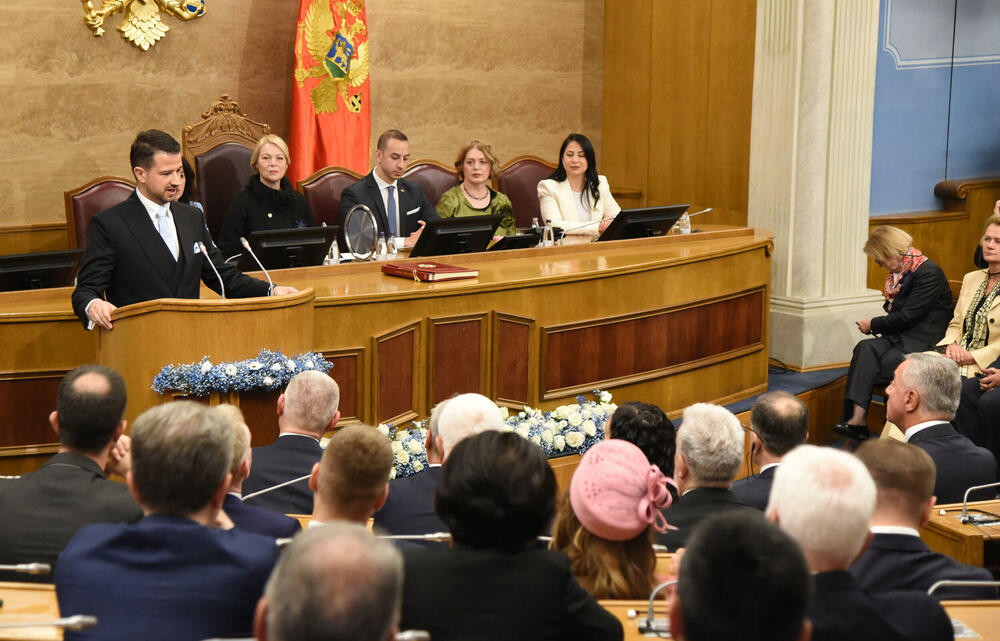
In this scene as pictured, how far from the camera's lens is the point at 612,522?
2312 millimetres

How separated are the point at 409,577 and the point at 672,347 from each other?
163 inches

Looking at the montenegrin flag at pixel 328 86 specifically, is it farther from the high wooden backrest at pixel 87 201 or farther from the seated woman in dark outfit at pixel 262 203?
the high wooden backrest at pixel 87 201

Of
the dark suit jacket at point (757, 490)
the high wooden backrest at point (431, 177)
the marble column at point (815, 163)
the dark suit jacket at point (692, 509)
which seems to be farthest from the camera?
the high wooden backrest at point (431, 177)

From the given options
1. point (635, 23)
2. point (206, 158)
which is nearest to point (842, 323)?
point (635, 23)

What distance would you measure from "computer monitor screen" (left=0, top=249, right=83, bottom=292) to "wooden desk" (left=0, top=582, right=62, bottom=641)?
2554mm

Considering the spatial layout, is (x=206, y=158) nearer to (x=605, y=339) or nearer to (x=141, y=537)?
(x=605, y=339)

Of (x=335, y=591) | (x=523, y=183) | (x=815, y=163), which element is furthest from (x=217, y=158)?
(x=335, y=591)

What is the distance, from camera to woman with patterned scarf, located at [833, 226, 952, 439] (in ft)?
19.0

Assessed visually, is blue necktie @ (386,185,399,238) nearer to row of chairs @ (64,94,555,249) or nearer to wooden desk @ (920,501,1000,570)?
row of chairs @ (64,94,555,249)

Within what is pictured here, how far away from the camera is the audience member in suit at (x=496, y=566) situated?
1895mm

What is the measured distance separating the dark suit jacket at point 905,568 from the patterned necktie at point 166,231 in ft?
8.84

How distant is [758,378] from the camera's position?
6.56m

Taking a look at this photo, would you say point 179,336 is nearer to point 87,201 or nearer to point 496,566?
point 496,566

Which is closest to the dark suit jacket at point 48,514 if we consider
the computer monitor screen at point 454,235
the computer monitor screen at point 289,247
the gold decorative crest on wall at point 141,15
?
the computer monitor screen at point 289,247
